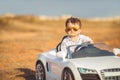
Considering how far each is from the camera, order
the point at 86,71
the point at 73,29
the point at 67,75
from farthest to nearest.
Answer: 1. the point at 73,29
2. the point at 67,75
3. the point at 86,71

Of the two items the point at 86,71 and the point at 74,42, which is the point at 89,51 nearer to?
the point at 74,42

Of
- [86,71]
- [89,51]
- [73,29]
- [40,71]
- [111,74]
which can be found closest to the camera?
[111,74]

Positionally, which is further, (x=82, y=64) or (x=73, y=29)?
(x=73, y=29)

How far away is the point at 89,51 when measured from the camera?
13.4 m

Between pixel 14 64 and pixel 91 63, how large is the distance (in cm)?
872

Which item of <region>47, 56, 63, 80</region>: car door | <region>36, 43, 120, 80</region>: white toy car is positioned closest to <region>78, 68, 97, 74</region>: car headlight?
<region>36, 43, 120, 80</region>: white toy car

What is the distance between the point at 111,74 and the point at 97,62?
1.63ft

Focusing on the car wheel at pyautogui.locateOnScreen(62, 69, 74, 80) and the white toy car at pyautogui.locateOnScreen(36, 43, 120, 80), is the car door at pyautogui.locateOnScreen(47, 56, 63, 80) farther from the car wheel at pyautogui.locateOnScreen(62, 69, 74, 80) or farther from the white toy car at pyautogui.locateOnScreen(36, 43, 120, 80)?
the car wheel at pyautogui.locateOnScreen(62, 69, 74, 80)

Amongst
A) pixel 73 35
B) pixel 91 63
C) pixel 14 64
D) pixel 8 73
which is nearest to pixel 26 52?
pixel 14 64

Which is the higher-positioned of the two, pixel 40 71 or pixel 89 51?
pixel 89 51

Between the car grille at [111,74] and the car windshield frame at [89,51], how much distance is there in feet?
3.96

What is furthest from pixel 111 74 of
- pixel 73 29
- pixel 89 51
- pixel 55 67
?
pixel 73 29

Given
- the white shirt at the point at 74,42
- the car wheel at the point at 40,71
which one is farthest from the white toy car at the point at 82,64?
the white shirt at the point at 74,42

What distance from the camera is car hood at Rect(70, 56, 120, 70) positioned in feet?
39.7
